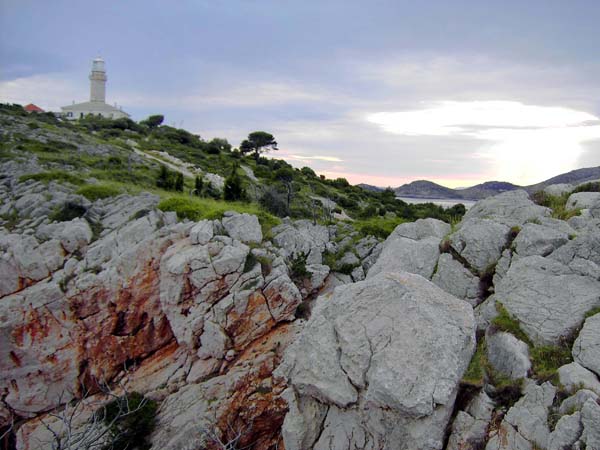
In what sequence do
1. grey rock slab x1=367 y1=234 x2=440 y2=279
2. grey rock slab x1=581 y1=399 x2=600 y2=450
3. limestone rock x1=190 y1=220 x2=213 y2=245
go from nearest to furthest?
grey rock slab x1=581 y1=399 x2=600 y2=450 → grey rock slab x1=367 y1=234 x2=440 y2=279 → limestone rock x1=190 y1=220 x2=213 y2=245

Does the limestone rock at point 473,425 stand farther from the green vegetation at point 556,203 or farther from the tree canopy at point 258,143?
the tree canopy at point 258,143

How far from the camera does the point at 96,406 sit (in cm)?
1467

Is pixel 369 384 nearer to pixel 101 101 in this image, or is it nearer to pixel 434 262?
pixel 434 262

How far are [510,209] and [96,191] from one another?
19.4 meters

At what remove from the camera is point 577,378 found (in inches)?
283

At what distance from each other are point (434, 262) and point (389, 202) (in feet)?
102

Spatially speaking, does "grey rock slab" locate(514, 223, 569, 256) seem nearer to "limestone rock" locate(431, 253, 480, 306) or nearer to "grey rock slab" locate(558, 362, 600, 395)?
"limestone rock" locate(431, 253, 480, 306)

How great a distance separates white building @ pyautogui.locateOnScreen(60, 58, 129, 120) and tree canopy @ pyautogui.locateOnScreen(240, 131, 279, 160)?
3957 centimetres

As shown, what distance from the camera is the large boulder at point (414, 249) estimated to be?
40.5 ft

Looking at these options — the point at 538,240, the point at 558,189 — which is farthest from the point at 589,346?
the point at 558,189

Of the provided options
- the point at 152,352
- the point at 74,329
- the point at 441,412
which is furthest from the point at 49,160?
the point at 441,412

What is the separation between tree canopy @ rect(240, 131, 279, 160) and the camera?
6281 cm

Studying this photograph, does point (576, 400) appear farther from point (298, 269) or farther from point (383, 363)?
point (298, 269)

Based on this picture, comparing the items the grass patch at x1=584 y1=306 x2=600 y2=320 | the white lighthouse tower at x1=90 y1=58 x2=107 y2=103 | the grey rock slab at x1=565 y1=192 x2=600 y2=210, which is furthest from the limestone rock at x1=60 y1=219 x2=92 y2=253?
the white lighthouse tower at x1=90 y1=58 x2=107 y2=103
